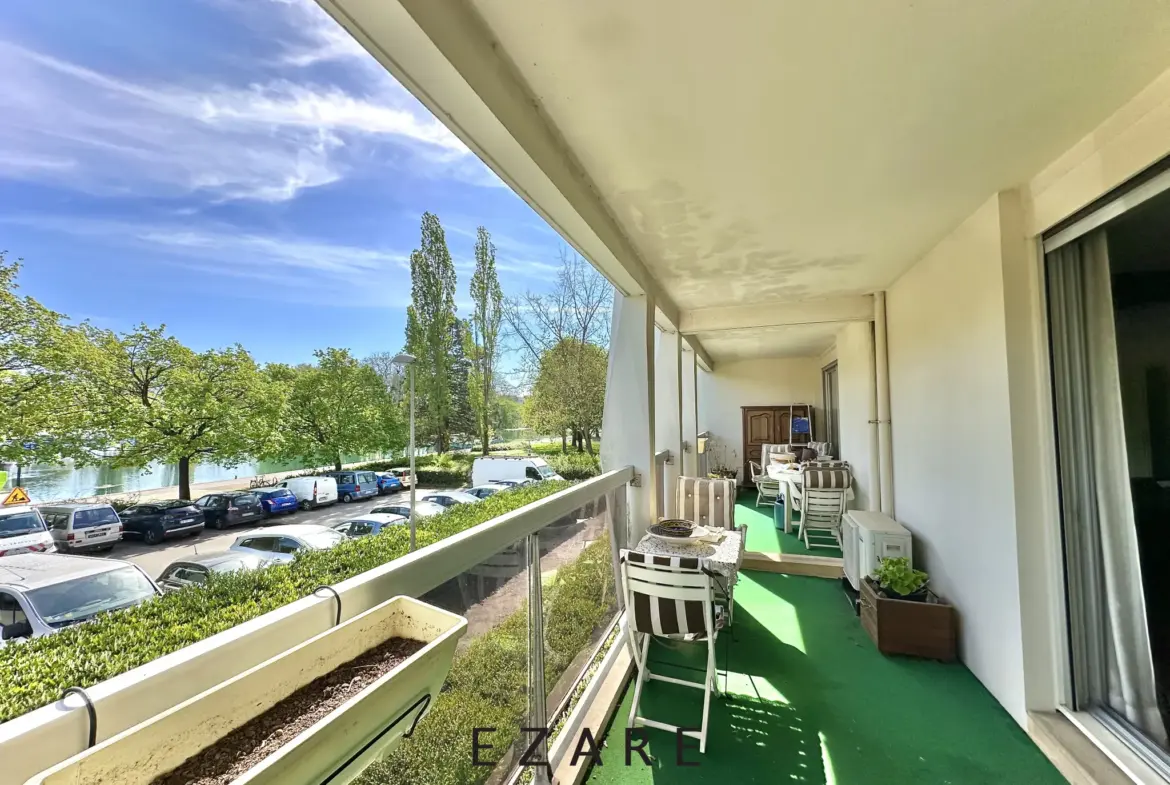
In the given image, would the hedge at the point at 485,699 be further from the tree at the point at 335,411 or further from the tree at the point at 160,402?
the tree at the point at 335,411

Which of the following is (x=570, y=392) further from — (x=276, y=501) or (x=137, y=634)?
(x=137, y=634)

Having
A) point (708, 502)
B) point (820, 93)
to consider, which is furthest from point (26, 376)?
point (708, 502)

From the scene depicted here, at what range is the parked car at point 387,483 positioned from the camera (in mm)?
4568

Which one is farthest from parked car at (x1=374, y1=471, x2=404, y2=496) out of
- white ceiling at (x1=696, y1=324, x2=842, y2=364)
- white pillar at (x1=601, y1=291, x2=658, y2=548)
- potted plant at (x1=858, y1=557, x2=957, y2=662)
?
potted plant at (x1=858, y1=557, x2=957, y2=662)

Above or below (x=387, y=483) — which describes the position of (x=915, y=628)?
below

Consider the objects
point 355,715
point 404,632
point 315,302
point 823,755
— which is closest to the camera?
point 355,715

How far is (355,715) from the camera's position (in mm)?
642

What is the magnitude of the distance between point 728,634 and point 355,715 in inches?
115

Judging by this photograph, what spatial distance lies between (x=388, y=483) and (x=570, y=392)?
7147 mm

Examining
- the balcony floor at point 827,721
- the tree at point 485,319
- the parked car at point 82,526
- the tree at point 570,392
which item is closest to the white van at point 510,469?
the tree at point 485,319

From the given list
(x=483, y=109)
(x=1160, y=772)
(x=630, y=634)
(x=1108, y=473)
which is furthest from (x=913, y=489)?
(x=483, y=109)

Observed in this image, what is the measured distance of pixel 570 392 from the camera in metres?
11.7

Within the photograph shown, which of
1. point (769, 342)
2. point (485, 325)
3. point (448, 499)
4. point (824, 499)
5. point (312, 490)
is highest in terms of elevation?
point (485, 325)

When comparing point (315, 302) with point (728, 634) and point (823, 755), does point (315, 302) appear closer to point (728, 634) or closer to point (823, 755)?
point (728, 634)
